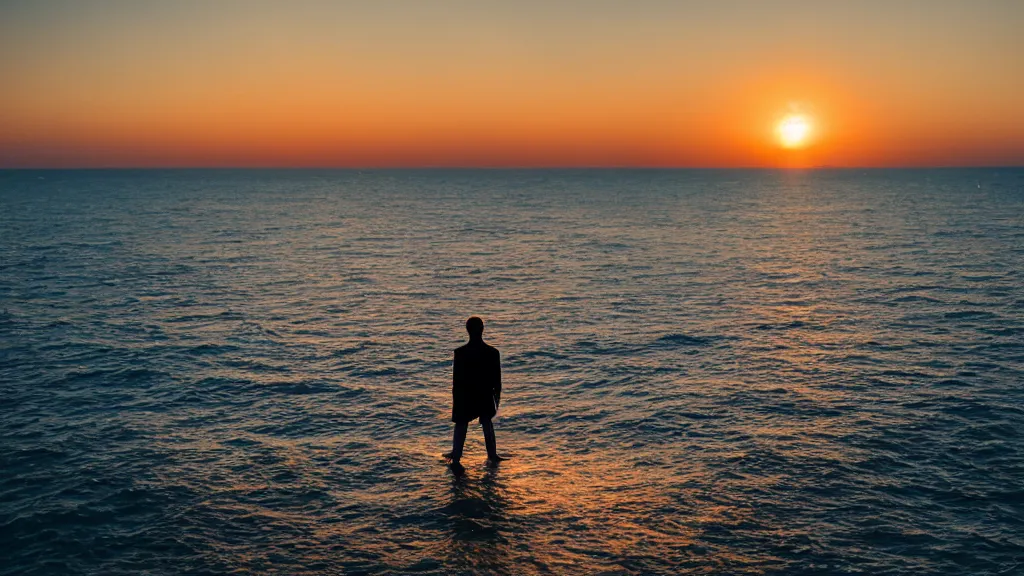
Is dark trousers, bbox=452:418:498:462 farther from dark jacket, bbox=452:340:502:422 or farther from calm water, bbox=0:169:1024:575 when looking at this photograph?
calm water, bbox=0:169:1024:575

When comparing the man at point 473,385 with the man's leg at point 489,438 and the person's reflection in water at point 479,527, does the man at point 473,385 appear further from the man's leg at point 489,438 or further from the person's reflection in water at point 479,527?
the person's reflection in water at point 479,527

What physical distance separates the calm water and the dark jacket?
1171 millimetres

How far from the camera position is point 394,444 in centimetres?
1512

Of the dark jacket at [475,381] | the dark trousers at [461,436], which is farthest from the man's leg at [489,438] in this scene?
the dark jacket at [475,381]

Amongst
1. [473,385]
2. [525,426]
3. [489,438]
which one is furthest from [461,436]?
[525,426]

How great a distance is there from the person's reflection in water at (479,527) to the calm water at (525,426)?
42 millimetres

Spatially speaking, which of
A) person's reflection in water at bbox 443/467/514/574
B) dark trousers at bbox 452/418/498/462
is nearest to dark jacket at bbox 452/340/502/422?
dark trousers at bbox 452/418/498/462

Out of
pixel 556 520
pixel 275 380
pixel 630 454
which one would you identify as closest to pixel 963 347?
pixel 630 454

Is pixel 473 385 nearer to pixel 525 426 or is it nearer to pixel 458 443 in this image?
pixel 458 443

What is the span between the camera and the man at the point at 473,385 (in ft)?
43.0

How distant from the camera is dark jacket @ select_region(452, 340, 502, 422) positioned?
1311cm

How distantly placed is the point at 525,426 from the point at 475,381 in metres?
3.52

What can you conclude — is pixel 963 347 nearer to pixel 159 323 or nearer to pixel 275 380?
pixel 275 380

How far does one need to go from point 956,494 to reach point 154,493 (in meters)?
13.5
